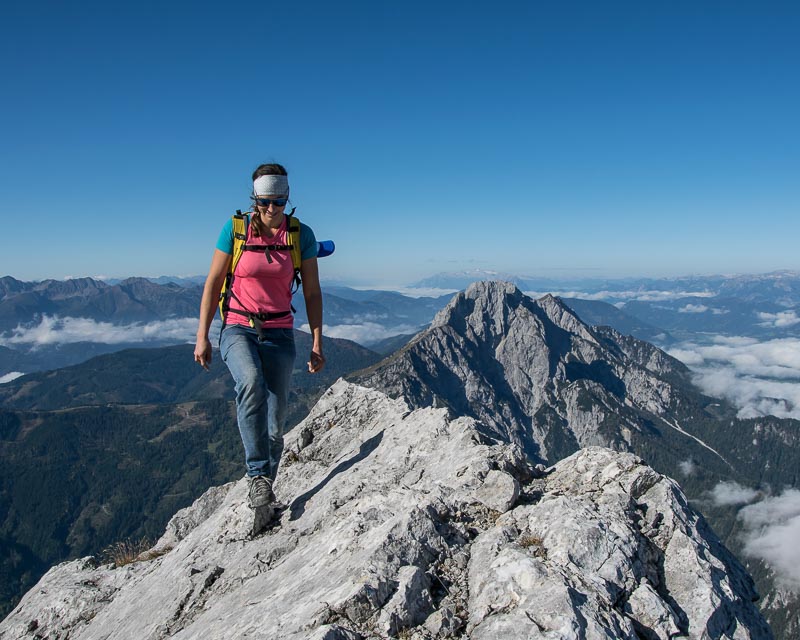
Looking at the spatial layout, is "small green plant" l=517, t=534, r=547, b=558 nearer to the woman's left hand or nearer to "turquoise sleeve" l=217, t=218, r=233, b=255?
the woman's left hand

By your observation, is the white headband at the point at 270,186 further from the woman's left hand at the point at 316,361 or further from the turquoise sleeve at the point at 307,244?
the woman's left hand at the point at 316,361

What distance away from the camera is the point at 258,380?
9344 mm

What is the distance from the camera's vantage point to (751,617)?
7.65m

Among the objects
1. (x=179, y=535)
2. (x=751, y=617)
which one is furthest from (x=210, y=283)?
(x=751, y=617)

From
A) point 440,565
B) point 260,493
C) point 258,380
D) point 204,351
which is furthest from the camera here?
point 260,493

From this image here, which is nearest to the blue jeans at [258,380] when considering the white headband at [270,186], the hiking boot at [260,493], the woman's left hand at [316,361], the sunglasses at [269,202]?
the hiking boot at [260,493]

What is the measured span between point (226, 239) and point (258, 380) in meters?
2.81

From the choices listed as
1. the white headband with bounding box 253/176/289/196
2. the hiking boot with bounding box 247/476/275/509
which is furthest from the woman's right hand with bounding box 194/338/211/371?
the white headband with bounding box 253/176/289/196

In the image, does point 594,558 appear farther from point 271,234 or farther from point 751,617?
point 271,234

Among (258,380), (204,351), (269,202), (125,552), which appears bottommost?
(125,552)

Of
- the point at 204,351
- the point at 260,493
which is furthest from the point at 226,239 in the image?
the point at 260,493

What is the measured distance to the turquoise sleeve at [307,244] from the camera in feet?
32.4

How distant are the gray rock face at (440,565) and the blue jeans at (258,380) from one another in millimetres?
1457

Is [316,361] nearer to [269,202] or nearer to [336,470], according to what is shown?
[336,470]
